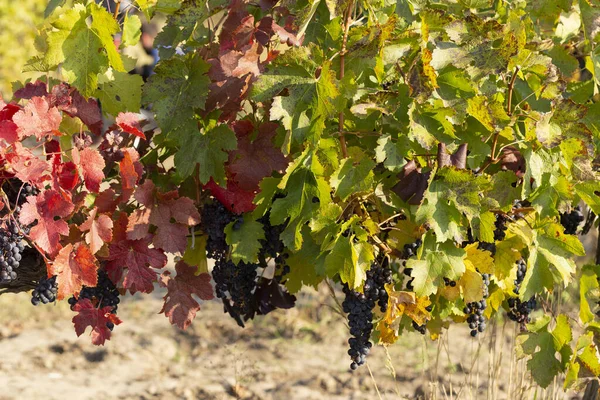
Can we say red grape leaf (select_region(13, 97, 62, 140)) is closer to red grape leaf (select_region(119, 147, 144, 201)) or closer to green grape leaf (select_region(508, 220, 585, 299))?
red grape leaf (select_region(119, 147, 144, 201))

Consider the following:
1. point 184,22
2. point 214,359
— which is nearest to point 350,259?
point 184,22

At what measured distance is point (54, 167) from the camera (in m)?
1.72

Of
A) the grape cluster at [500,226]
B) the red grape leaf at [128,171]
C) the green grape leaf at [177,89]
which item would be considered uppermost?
the green grape leaf at [177,89]

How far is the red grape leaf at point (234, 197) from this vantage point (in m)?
1.88

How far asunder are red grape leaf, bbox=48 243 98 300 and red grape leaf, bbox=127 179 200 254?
0.14 meters

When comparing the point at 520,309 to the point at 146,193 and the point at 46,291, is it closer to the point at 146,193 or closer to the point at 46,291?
the point at 146,193

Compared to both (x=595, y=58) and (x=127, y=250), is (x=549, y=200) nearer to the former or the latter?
(x=595, y=58)

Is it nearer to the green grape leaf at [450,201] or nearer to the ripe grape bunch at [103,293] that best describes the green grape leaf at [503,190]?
the green grape leaf at [450,201]

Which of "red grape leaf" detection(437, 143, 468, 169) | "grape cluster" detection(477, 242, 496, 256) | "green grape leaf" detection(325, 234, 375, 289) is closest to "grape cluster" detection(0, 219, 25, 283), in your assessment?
"green grape leaf" detection(325, 234, 375, 289)

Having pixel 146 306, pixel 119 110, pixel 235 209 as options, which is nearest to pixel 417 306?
pixel 235 209

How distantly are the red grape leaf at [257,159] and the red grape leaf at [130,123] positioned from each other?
0.24 meters

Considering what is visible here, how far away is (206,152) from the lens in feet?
5.90

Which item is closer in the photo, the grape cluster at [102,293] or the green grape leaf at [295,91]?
the green grape leaf at [295,91]

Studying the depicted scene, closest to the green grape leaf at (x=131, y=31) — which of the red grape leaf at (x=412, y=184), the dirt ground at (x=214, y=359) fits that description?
the red grape leaf at (x=412, y=184)
